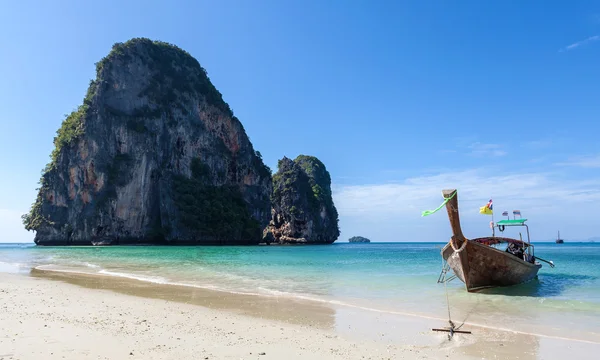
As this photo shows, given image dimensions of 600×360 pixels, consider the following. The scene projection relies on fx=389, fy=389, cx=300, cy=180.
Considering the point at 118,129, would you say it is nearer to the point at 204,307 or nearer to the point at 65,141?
the point at 65,141

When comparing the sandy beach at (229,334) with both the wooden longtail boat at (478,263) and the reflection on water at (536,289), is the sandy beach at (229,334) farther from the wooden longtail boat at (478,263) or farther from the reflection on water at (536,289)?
the reflection on water at (536,289)

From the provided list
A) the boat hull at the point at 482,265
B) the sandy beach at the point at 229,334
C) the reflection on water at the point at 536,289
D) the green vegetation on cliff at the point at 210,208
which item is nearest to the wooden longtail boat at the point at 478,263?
the boat hull at the point at 482,265

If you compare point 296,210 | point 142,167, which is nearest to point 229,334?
point 142,167

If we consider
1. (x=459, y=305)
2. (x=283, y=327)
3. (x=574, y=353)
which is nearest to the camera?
(x=574, y=353)

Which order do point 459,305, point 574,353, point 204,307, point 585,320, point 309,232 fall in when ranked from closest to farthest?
point 574,353
point 585,320
point 204,307
point 459,305
point 309,232

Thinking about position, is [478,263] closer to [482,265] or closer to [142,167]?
[482,265]

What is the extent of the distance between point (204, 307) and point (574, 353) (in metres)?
7.44

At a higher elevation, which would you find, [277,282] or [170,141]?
[170,141]

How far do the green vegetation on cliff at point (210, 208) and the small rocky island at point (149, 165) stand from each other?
0.64ft

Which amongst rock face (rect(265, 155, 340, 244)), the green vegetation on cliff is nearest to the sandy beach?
the green vegetation on cliff

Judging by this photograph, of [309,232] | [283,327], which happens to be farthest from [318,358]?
[309,232]

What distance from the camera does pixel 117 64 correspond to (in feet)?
240

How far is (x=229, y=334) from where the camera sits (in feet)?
21.8

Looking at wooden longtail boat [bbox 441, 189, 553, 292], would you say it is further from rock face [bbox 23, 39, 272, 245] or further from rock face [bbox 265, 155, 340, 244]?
rock face [bbox 265, 155, 340, 244]
